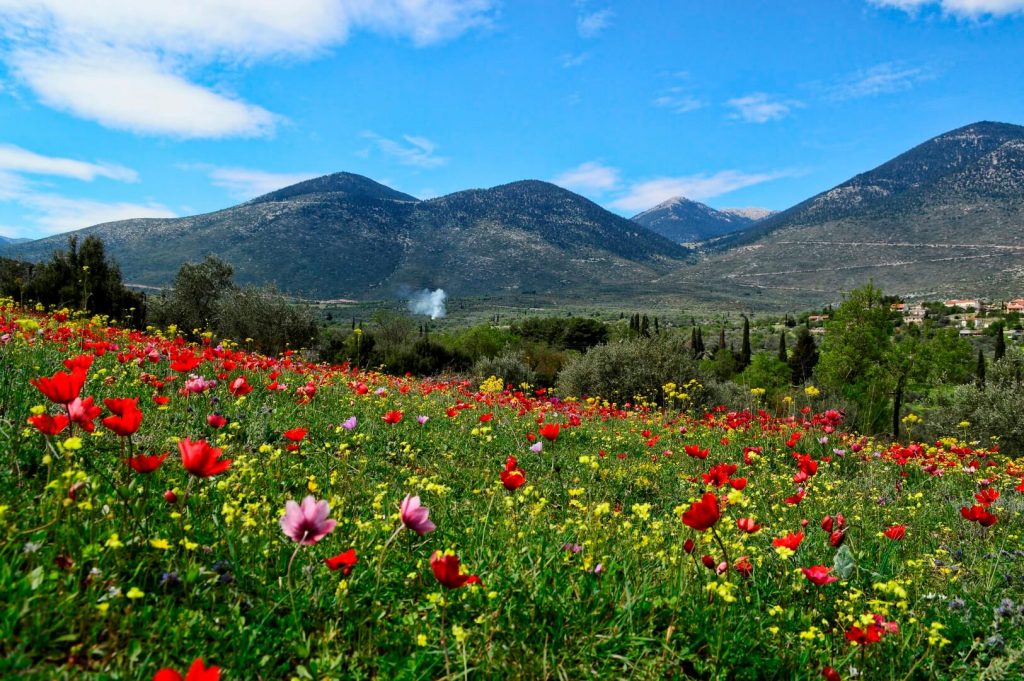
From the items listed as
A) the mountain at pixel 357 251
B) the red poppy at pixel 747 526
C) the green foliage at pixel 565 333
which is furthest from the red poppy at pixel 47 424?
the mountain at pixel 357 251

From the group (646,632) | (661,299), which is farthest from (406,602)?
(661,299)

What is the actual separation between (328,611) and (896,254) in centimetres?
16529

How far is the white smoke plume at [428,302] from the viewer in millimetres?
120938

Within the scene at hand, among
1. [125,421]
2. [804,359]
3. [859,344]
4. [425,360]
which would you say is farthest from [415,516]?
[804,359]

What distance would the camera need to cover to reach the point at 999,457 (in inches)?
338

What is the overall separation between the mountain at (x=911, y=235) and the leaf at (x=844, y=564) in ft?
426

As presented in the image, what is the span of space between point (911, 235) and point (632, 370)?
16024 centimetres

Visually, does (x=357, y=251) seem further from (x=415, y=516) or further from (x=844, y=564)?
(x=415, y=516)

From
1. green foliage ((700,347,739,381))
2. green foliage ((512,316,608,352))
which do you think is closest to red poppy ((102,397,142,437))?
green foliage ((512,316,608,352))

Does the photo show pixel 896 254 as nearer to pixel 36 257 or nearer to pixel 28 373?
pixel 28 373

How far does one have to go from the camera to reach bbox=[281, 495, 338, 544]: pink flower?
1591 mm

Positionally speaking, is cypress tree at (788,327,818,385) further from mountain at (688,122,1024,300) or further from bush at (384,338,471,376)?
mountain at (688,122,1024,300)

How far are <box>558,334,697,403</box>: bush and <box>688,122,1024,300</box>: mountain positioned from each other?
115446 mm

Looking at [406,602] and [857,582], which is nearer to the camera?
[406,602]
